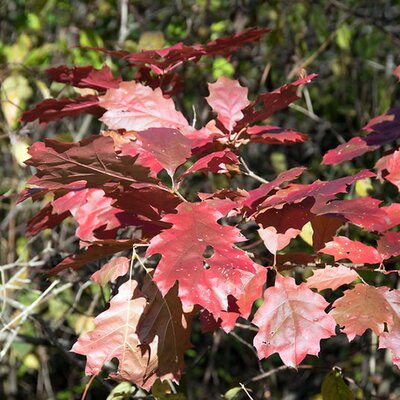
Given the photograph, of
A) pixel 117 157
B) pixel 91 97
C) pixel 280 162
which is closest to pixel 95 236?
pixel 117 157

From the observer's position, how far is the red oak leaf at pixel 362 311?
0.93 meters

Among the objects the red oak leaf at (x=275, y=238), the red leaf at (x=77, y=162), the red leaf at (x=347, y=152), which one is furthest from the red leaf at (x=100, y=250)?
the red leaf at (x=347, y=152)

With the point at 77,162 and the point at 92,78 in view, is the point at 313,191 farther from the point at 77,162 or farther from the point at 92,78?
the point at 92,78

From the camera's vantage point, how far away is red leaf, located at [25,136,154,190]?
36.6 inches

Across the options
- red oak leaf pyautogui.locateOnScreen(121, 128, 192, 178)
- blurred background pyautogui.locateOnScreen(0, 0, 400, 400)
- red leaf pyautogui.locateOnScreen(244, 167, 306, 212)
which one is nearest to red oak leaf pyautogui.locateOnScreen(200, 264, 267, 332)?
red leaf pyautogui.locateOnScreen(244, 167, 306, 212)

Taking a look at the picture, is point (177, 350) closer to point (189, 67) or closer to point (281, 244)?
point (281, 244)

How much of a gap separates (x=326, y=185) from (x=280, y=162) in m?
2.42

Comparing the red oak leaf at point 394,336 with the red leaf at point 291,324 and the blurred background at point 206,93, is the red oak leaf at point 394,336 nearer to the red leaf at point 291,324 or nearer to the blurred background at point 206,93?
the red leaf at point 291,324

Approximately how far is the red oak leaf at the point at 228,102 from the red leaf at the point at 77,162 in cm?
32

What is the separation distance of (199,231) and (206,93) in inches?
82.4

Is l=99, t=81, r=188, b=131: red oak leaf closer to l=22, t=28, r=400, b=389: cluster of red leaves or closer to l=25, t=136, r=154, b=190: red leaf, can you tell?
l=22, t=28, r=400, b=389: cluster of red leaves

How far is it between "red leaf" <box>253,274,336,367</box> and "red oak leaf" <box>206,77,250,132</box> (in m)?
0.38

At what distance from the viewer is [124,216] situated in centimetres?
107

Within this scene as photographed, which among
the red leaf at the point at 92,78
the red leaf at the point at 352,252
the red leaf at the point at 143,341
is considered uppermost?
the red leaf at the point at 92,78
